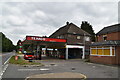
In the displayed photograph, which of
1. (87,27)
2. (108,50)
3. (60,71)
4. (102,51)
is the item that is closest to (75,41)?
(102,51)

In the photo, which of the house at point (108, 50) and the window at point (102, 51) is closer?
the house at point (108, 50)

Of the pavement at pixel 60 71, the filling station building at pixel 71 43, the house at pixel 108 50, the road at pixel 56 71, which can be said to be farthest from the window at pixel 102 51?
the filling station building at pixel 71 43

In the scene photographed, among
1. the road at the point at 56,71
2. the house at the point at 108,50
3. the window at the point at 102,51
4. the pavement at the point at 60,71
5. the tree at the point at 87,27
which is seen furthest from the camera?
the tree at the point at 87,27

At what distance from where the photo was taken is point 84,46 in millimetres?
39094

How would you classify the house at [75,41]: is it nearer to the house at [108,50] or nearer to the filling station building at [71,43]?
the filling station building at [71,43]

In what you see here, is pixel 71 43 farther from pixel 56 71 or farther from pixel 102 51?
pixel 56 71

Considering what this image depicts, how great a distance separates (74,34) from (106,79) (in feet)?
94.4

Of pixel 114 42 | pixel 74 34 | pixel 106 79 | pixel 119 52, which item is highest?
pixel 74 34

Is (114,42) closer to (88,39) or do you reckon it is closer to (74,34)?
(74,34)

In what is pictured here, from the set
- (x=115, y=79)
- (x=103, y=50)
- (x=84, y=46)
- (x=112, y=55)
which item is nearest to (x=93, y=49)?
(x=103, y=50)

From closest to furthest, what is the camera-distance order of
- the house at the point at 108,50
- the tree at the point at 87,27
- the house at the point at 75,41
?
1. the house at the point at 108,50
2. the house at the point at 75,41
3. the tree at the point at 87,27

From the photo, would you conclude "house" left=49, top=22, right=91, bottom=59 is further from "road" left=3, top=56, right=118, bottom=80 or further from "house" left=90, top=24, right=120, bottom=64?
"road" left=3, top=56, right=118, bottom=80

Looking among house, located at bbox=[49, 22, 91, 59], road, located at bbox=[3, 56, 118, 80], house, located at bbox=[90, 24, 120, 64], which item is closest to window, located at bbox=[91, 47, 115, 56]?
house, located at bbox=[90, 24, 120, 64]

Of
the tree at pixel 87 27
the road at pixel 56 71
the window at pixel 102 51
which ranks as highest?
the tree at pixel 87 27
